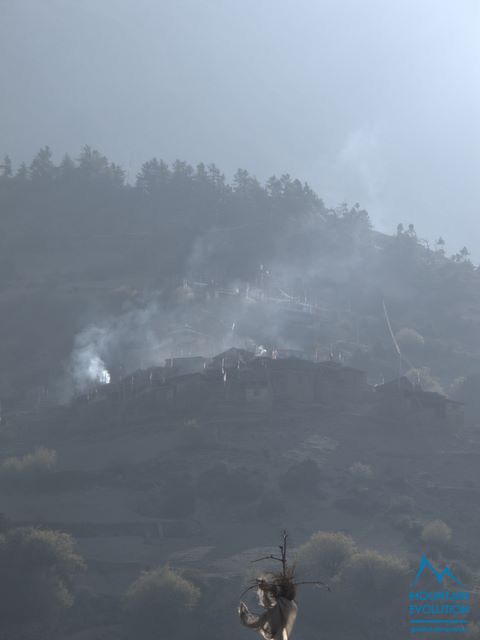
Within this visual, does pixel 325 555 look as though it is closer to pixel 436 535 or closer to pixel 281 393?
pixel 436 535

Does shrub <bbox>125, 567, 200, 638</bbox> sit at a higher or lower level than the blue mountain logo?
lower

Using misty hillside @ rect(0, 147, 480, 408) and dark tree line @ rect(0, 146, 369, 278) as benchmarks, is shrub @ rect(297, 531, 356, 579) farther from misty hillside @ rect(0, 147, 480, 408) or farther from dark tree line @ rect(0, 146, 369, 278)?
dark tree line @ rect(0, 146, 369, 278)

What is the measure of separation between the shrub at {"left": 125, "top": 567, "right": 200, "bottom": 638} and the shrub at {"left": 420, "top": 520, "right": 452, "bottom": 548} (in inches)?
474

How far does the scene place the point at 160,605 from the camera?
42.9 meters

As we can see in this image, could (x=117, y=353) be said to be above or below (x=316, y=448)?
above

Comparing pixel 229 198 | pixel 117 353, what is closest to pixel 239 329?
pixel 117 353

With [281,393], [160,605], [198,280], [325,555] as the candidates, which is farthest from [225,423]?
[198,280]

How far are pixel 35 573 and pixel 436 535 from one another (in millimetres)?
18477

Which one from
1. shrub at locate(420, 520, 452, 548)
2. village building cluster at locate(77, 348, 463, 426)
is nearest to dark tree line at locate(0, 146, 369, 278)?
village building cluster at locate(77, 348, 463, 426)

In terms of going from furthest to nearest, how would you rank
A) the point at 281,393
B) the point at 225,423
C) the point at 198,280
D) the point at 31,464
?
the point at 198,280 < the point at 281,393 < the point at 225,423 < the point at 31,464

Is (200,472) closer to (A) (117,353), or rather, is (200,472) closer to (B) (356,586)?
(B) (356,586)

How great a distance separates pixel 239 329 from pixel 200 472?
35639 millimetres

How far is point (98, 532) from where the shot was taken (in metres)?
50.3

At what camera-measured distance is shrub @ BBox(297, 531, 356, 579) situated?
46.6 meters
